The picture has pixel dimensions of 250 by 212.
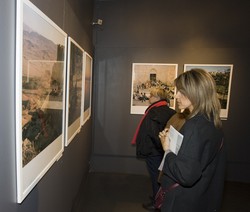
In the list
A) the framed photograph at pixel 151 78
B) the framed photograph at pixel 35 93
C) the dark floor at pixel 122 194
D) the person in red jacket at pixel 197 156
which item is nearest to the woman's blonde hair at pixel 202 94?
the person in red jacket at pixel 197 156

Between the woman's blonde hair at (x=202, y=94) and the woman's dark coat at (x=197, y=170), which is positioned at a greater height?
the woman's blonde hair at (x=202, y=94)

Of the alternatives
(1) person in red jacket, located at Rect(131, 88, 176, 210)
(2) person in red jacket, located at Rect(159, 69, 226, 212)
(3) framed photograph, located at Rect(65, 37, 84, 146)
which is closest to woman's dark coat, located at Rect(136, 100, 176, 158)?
→ (1) person in red jacket, located at Rect(131, 88, 176, 210)

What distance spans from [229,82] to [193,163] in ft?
10.2

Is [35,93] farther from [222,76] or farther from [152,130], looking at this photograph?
[222,76]

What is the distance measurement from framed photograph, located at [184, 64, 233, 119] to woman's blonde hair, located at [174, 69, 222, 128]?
2655 millimetres

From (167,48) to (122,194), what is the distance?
8.67 ft

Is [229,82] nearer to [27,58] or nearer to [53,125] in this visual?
[53,125]

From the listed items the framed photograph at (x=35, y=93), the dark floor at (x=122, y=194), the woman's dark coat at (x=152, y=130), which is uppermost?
the framed photograph at (x=35, y=93)

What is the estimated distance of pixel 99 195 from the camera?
3.32 metres

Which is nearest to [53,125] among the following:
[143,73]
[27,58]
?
[27,58]

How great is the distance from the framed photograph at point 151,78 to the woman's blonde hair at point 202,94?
2571 mm

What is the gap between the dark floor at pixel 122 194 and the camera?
9.95 ft

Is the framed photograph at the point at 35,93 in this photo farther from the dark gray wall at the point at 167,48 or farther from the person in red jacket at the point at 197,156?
the dark gray wall at the point at 167,48

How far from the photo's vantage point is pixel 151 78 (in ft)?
13.1
